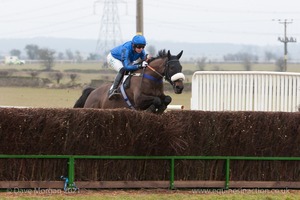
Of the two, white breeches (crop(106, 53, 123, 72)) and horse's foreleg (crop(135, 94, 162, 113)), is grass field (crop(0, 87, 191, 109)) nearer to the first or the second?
white breeches (crop(106, 53, 123, 72))

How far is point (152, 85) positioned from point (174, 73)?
57 centimetres

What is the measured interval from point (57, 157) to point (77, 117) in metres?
0.54

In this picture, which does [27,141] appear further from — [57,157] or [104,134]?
[104,134]

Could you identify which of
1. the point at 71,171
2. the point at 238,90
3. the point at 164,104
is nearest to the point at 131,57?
the point at 164,104

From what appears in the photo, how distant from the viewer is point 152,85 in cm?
970

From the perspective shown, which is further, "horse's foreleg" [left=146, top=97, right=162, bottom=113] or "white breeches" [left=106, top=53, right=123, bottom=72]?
"white breeches" [left=106, top=53, right=123, bottom=72]

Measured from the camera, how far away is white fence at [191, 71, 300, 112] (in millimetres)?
14000

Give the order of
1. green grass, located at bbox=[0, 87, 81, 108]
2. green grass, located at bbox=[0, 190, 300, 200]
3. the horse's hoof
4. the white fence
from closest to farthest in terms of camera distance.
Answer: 1. green grass, located at bbox=[0, 190, 300, 200]
2. the horse's hoof
3. the white fence
4. green grass, located at bbox=[0, 87, 81, 108]

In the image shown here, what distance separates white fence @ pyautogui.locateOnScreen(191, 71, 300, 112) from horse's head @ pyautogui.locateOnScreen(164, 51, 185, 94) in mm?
4641

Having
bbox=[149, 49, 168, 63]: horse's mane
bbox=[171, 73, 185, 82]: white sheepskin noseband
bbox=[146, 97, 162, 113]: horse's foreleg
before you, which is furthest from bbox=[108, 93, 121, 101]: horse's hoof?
bbox=[171, 73, 185, 82]: white sheepskin noseband

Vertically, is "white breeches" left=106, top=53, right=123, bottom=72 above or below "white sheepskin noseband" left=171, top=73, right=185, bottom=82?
above

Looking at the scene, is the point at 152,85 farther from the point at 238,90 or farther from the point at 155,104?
the point at 238,90

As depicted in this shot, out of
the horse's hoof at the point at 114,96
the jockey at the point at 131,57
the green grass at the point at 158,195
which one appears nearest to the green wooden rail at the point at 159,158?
the green grass at the point at 158,195

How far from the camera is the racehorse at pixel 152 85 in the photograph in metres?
9.27
